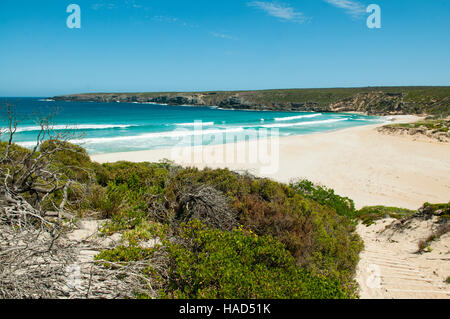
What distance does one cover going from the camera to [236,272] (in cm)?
301

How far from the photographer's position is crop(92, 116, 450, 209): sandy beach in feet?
40.9

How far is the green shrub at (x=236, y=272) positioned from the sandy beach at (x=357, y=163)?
782 centimetres

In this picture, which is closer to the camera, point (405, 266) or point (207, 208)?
point (405, 266)

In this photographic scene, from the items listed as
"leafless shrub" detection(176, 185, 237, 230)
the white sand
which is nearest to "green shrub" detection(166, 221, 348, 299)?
"leafless shrub" detection(176, 185, 237, 230)

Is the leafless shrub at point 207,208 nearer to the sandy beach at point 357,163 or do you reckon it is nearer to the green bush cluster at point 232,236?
the green bush cluster at point 232,236

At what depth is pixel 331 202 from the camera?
809cm

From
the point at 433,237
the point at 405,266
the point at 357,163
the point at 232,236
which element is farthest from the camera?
the point at 357,163

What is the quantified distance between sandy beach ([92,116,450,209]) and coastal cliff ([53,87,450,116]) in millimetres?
39240

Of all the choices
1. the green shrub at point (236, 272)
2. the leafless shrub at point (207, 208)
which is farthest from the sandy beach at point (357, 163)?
the green shrub at point (236, 272)

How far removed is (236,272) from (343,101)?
308 feet

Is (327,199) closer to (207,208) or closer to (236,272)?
(207,208)

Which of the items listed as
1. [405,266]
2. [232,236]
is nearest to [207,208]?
[232,236]
